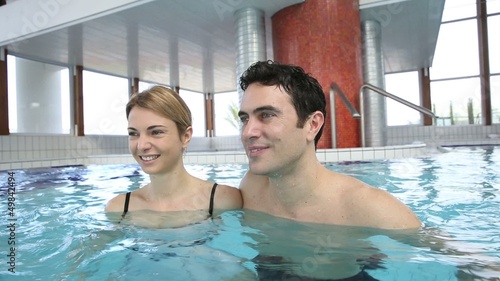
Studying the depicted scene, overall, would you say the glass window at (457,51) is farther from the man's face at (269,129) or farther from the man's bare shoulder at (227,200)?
the man's face at (269,129)

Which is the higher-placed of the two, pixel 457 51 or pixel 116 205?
pixel 457 51

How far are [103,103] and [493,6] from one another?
12213mm

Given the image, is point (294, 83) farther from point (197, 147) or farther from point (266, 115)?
point (197, 147)

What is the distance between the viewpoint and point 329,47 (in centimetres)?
Result: 592

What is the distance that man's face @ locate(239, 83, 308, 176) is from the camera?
1422 millimetres

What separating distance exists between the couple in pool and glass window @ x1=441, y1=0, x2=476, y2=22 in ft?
39.4

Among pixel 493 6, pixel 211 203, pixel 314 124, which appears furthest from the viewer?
pixel 493 6

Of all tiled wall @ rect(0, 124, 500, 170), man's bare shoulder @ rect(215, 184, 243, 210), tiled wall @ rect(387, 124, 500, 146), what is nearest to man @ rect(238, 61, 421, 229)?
man's bare shoulder @ rect(215, 184, 243, 210)

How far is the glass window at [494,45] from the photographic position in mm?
11148

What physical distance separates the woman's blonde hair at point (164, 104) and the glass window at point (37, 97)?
8096 mm

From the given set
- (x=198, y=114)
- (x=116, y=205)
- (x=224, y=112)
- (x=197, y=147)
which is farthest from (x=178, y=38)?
(x=224, y=112)

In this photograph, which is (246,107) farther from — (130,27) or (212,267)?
(130,27)

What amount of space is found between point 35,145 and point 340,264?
29.5ft

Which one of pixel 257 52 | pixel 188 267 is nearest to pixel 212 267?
pixel 188 267
